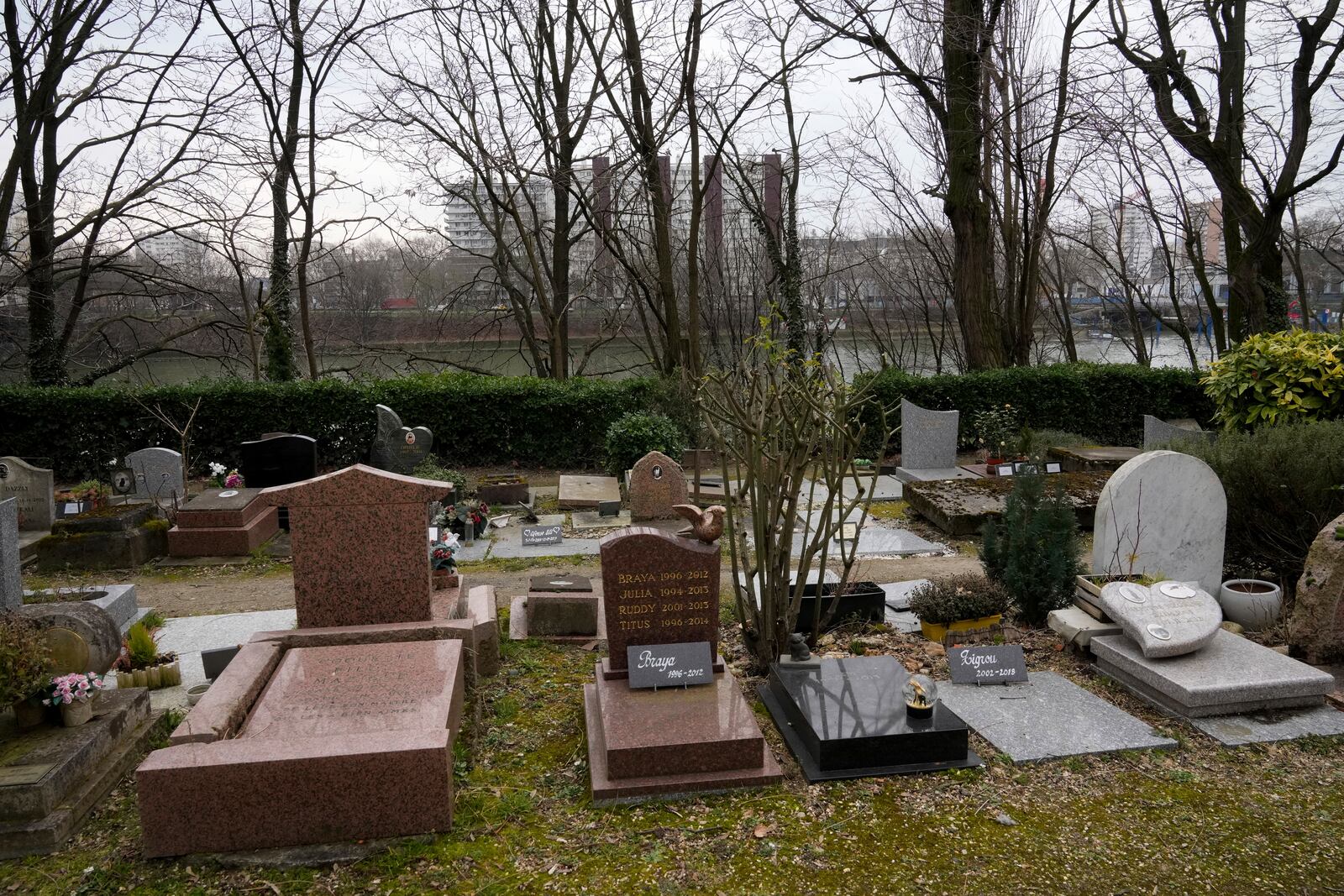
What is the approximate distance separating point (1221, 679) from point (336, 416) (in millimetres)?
12202

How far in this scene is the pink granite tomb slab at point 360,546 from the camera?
5406 millimetres

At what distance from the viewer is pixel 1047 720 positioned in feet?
16.7

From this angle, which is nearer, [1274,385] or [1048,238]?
[1274,385]

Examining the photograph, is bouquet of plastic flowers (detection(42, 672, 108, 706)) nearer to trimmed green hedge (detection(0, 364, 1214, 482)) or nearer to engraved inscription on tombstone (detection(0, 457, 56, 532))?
engraved inscription on tombstone (detection(0, 457, 56, 532))

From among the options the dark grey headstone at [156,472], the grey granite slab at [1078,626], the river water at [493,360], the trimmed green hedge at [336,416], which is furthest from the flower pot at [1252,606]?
the dark grey headstone at [156,472]

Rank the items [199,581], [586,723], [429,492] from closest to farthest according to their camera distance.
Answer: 1. [586,723]
2. [429,492]
3. [199,581]

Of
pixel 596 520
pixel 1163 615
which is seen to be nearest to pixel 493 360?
pixel 596 520

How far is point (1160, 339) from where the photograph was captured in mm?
44781

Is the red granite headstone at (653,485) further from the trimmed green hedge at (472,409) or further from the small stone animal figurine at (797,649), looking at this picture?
the small stone animal figurine at (797,649)

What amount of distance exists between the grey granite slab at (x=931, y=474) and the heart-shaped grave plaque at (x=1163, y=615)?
6.39m

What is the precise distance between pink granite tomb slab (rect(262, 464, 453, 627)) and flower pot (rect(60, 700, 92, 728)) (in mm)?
1179

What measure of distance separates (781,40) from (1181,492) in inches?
518

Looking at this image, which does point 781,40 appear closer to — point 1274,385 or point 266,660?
point 1274,385

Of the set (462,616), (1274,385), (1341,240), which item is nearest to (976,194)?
(1274,385)
